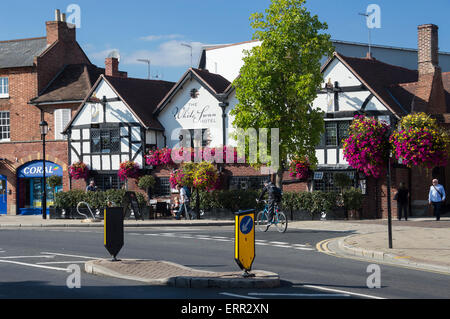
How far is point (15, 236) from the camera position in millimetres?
21500

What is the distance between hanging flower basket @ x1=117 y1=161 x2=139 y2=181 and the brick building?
18.6 feet

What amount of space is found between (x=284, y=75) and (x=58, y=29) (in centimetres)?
1980

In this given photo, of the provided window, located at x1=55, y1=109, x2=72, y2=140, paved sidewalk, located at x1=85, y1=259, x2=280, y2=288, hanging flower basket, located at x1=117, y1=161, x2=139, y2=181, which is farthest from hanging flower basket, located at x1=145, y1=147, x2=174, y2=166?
paved sidewalk, located at x1=85, y1=259, x2=280, y2=288

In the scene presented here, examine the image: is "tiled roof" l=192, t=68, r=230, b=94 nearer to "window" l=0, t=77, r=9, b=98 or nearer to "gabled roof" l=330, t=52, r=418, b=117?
"gabled roof" l=330, t=52, r=418, b=117

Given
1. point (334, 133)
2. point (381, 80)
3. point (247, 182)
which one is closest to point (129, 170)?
point (247, 182)

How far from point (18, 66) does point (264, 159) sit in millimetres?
19923

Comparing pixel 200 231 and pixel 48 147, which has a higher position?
pixel 48 147

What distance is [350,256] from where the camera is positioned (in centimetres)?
1555

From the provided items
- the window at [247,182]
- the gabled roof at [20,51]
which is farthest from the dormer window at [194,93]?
the gabled roof at [20,51]

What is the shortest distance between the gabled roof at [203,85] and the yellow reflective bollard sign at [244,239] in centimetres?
2294

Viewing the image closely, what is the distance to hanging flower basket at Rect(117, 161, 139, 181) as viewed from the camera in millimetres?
34188

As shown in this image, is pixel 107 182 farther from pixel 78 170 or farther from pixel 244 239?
pixel 244 239

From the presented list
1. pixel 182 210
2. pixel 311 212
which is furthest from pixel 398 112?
pixel 182 210

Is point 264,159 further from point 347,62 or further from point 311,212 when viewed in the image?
point 347,62
